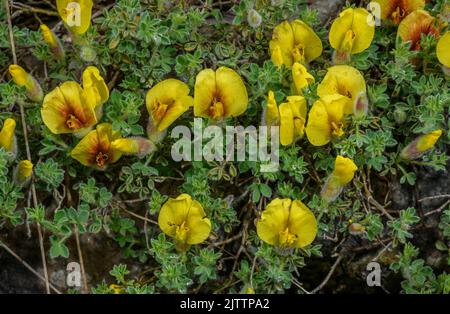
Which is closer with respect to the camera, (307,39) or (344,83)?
(344,83)

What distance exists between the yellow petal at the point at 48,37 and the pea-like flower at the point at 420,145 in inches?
58.2

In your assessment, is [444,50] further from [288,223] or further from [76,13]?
[76,13]

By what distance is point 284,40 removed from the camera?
320 cm

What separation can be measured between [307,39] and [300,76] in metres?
0.26

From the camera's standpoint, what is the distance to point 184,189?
3131 millimetres

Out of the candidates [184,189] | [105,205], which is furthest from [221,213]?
[105,205]

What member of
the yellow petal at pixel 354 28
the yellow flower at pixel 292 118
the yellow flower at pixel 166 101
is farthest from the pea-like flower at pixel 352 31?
the yellow flower at pixel 166 101

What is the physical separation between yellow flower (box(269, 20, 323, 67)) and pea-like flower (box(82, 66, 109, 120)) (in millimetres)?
706

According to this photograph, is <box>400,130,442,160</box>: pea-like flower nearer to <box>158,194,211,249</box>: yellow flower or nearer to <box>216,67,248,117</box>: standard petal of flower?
<box>216,67,248,117</box>: standard petal of flower

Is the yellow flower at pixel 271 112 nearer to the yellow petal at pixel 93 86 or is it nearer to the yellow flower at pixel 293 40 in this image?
the yellow flower at pixel 293 40

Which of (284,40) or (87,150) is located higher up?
(284,40)

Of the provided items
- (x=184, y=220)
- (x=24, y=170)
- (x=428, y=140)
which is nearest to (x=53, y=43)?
(x=24, y=170)

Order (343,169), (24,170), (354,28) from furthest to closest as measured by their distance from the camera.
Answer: (354,28) < (24,170) < (343,169)

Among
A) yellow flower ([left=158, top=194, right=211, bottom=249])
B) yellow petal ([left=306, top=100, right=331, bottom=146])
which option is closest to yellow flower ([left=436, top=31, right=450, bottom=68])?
yellow petal ([left=306, top=100, right=331, bottom=146])
